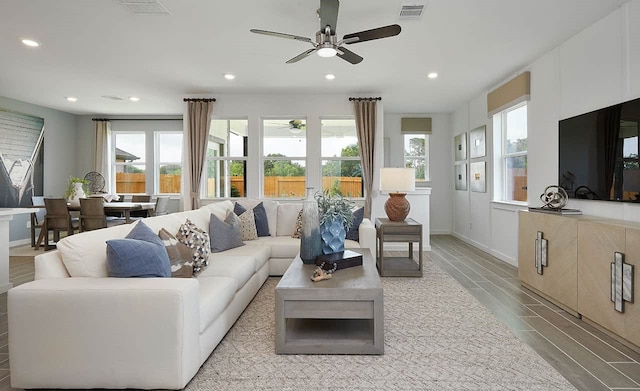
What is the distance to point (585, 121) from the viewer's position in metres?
3.43

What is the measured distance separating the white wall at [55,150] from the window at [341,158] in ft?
19.4

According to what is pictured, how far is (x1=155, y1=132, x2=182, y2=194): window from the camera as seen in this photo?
811 cm

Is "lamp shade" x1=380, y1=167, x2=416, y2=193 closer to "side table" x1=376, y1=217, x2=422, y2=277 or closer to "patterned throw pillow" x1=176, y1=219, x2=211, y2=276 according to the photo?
"side table" x1=376, y1=217, x2=422, y2=277

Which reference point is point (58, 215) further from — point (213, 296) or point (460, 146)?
point (460, 146)

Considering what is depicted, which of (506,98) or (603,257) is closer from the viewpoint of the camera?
(603,257)

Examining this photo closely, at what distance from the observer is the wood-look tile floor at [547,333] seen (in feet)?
6.54

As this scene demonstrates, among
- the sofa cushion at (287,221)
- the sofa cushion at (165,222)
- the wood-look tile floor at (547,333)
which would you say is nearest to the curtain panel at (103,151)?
the wood-look tile floor at (547,333)

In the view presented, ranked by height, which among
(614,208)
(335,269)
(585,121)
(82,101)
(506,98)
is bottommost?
(335,269)

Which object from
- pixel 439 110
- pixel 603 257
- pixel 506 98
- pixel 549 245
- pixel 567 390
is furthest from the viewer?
pixel 439 110

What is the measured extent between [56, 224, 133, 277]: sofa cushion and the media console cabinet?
3411 mm

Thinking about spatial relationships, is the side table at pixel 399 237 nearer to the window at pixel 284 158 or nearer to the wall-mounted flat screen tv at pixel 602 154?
the wall-mounted flat screen tv at pixel 602 154

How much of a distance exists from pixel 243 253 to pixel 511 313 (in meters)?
2.52

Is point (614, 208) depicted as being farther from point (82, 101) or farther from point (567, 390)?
point (82, 101)

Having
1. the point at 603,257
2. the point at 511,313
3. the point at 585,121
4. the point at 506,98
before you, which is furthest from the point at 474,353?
the point at 506,98
